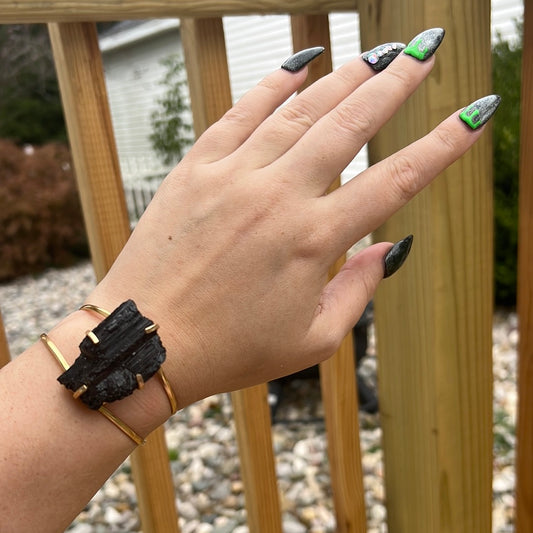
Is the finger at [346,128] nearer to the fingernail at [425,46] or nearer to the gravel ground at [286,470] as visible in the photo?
the fingernail at [425,46]

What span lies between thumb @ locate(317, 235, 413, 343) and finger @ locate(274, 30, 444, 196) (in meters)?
0.16

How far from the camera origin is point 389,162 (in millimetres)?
874

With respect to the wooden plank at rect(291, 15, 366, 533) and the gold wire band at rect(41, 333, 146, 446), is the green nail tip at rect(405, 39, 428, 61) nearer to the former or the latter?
the wooden plank at rect(291, 15, 366, 533)

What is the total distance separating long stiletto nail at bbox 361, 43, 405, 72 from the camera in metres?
0.91

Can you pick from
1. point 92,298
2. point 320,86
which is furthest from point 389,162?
point 92,298

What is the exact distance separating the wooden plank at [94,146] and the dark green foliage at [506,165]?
394cm

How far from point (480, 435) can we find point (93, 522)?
7.95 feet

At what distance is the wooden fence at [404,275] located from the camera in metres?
1.07

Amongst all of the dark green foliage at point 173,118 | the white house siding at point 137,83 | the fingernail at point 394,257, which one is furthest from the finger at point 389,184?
the white house siding at point 137,83

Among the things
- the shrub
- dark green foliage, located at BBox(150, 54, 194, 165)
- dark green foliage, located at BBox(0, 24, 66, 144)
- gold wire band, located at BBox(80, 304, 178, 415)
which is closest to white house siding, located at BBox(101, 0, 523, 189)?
dark green foliage, located at BBox(150, 54, 194, 165)

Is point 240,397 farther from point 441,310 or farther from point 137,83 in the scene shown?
point 137,83

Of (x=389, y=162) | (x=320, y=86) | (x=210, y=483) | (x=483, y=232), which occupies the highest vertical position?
(x=320, y=86)

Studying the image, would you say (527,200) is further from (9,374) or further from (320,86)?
(9,374)

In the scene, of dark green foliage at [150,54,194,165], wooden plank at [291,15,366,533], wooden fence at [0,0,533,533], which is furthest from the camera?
dark green foliage at [150,54,194,165]
